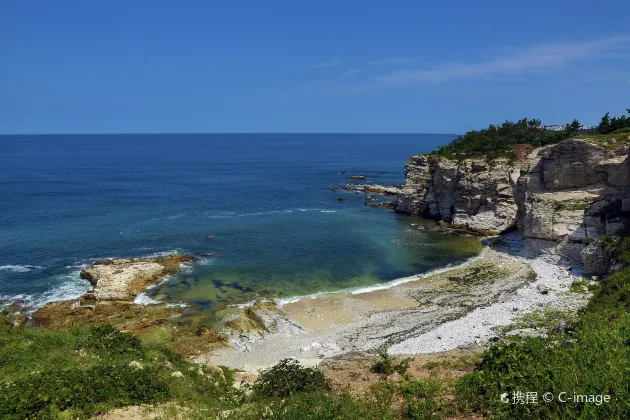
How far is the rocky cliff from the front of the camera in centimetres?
3778

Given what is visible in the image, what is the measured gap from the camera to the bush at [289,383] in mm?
15117

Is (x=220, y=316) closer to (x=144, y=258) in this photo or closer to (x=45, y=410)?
(x=144, y=258)

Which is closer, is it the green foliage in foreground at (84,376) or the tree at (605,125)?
the green foliage in foreground at (84,376)

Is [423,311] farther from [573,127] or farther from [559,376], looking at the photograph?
[573,127]

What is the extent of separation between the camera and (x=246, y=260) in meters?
43.7

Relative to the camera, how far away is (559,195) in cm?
4234

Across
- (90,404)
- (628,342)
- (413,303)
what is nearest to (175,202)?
(413,303)

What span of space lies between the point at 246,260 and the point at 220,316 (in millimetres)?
12192

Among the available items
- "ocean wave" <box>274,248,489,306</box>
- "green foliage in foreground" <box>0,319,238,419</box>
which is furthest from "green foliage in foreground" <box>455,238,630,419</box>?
"ocean wave" <box>274,248,489,306</box>

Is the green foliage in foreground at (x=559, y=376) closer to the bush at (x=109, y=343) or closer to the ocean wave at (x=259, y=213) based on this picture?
the bush at (x=109, y=343)

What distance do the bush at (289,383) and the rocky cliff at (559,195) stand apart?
30369 millimetres

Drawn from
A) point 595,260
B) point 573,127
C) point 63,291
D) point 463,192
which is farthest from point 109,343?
point 573,127

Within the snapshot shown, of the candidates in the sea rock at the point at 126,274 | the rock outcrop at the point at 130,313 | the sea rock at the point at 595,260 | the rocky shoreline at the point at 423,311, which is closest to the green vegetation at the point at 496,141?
the rocky shoreline at the point at 423,311

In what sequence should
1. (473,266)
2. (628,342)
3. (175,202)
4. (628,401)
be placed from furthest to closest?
1. (175,202)
2. (473,266)
3. (628,342)
4. (628,401)
